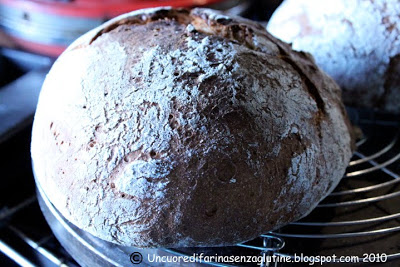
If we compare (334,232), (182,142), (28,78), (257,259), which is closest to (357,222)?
(334,232)

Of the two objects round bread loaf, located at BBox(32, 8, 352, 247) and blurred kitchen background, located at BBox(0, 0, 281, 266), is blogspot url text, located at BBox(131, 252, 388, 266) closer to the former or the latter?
round bread loaf, located at BBox(32, 8, 352, 247)

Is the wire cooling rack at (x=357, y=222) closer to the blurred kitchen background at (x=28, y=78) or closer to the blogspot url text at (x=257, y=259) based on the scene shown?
the blogspot url text at (x=257, y=259)

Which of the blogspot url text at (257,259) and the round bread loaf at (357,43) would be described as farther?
the round bread loaf at (357,43)

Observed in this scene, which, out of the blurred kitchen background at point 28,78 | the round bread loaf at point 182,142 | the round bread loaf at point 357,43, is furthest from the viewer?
the round bread loaf at point 357,43

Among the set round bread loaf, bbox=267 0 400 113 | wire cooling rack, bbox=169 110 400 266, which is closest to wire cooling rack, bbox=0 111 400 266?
wire cooling rack, bbox=169 110 400 266

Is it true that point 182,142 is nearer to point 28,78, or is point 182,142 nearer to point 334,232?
point 334,232

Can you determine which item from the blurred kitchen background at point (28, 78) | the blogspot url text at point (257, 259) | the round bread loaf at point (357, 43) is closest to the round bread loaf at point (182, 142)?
the blogspot url text at point (257, 259)
